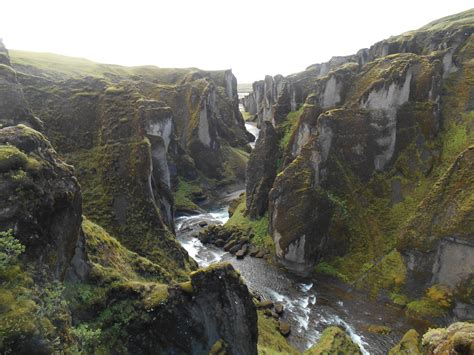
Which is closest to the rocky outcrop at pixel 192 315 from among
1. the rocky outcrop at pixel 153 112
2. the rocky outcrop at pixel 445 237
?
the rocky outcrop at pixel 445 237

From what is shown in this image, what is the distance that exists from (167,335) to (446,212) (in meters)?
39.3

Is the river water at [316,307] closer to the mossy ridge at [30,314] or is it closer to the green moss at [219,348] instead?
the green moss at [219,348]

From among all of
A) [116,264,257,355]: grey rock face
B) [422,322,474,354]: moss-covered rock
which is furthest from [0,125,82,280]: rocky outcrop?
[422,322,474,354]: moss-covered rock

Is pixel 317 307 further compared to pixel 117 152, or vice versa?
pixel 117 152

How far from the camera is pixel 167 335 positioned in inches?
859

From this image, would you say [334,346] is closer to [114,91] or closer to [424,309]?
[424,309]

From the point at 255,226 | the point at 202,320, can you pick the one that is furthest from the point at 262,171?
the point at 202,320

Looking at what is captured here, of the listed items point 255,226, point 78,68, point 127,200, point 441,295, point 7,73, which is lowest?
point 255,226

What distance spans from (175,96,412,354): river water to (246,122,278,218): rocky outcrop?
13.3m

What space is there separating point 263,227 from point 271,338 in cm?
3286

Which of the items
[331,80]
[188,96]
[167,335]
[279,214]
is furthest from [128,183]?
[188,96]

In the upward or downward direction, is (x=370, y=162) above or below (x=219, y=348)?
above

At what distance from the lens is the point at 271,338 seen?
125ft

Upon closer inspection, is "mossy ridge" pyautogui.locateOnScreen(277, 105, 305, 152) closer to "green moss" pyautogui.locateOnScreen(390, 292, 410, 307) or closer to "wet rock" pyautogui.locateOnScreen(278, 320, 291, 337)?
"green moss" pyautogui.locateOnScreen(390, 292, 410, 307)
